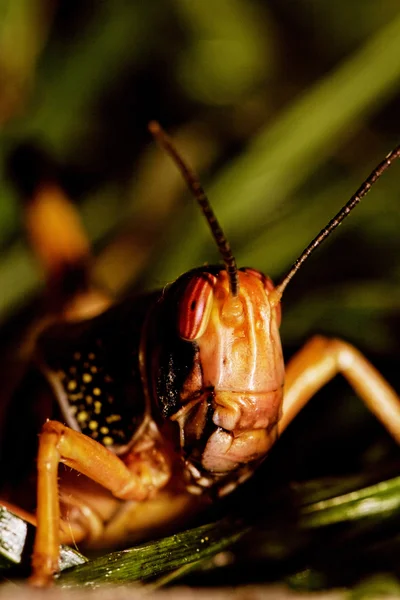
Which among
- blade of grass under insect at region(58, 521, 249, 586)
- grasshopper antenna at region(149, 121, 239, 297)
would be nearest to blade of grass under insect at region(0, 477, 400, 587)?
blade of grass under insect at region(58, 521, 249, 586)

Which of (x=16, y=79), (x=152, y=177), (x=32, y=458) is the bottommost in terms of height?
(x=32, y=458)

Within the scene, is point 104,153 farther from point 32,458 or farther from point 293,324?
point 32,458

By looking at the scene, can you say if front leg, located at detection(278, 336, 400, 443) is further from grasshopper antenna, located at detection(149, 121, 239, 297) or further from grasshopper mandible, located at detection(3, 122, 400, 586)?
grasshopper antenna, located at detection(149, 121, 239, 297)

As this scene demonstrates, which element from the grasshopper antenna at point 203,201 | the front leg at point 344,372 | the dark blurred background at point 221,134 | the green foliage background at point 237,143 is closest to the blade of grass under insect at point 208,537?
Result: the front leg at point 344,372

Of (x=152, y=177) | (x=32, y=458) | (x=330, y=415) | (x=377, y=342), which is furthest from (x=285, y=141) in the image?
(x=32, y=458)

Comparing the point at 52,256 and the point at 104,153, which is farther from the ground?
the point at 104,153

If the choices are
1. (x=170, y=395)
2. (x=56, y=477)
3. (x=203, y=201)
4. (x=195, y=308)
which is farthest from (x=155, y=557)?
(x=203, y=201)

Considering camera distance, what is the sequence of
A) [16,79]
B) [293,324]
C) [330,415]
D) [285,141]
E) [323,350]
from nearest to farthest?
[323,350], [330,415], [293,324], [285,141], [16,79]

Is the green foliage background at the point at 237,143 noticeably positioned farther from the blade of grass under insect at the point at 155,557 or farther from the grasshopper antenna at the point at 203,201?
the grasshopper antenna at the point at 203,201
